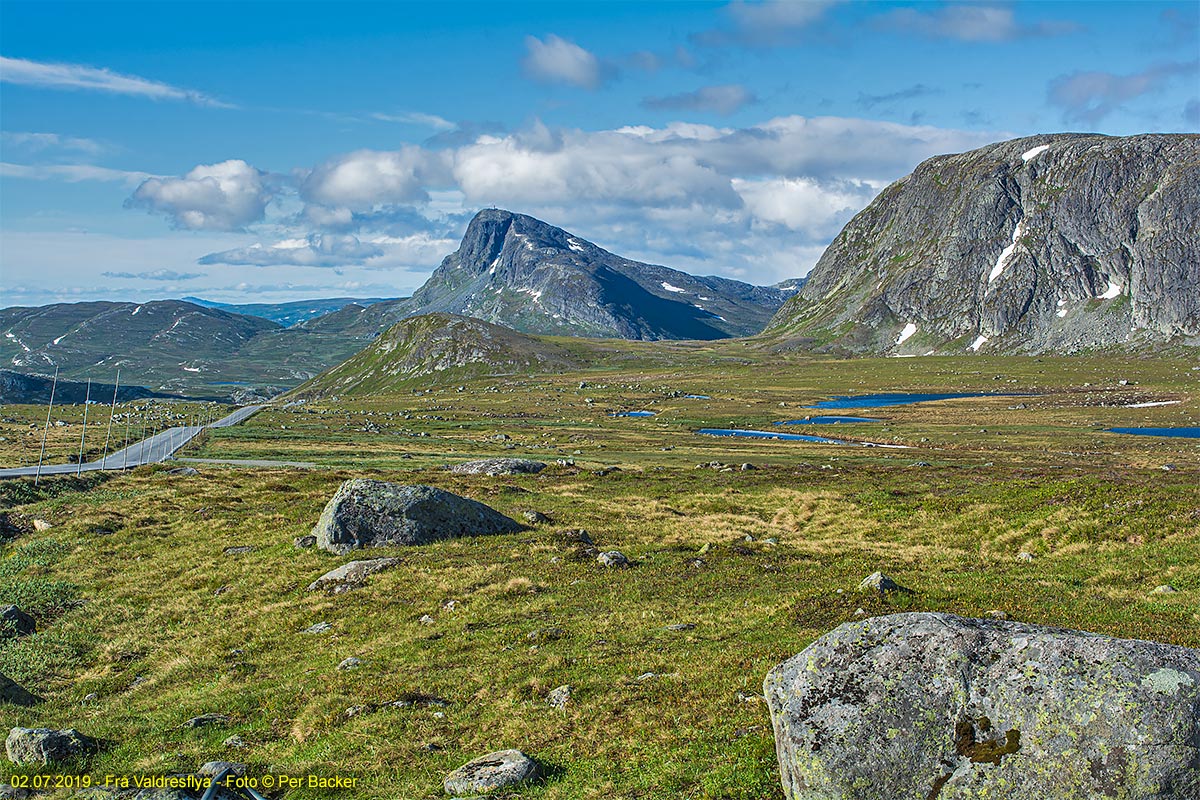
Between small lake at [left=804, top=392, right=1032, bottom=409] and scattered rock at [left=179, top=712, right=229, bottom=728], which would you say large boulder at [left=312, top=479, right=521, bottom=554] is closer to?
scattered rock at [left=179, top=712, right=229, bottom=728]

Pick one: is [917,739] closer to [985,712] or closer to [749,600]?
Result: [985,712]

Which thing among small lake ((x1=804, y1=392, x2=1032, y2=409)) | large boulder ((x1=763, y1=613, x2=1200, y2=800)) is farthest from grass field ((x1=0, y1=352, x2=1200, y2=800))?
small lake ((x1=804, y1=392, x2=1032, y2=409))

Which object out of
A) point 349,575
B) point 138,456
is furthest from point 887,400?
point 349,575

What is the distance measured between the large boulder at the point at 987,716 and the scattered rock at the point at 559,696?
6.97 metres

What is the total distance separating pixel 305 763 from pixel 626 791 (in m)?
7.59

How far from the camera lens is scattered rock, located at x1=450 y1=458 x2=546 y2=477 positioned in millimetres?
76625

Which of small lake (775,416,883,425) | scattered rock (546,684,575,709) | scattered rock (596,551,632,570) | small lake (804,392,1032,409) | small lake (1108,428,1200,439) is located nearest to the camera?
scattered rock (546,684,575,709)

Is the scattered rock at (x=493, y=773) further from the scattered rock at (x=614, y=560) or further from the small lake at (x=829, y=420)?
the small lake at (x=829, y=420)

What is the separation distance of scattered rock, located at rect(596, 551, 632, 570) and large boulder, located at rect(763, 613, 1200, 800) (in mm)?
21184

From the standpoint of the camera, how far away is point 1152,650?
479 inches

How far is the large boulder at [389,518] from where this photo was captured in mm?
40062

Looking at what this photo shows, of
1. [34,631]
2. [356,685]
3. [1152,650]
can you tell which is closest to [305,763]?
[356,685]

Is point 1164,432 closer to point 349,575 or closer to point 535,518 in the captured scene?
point 535,518

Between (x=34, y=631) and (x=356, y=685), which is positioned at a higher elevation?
(x=356, y=685)
